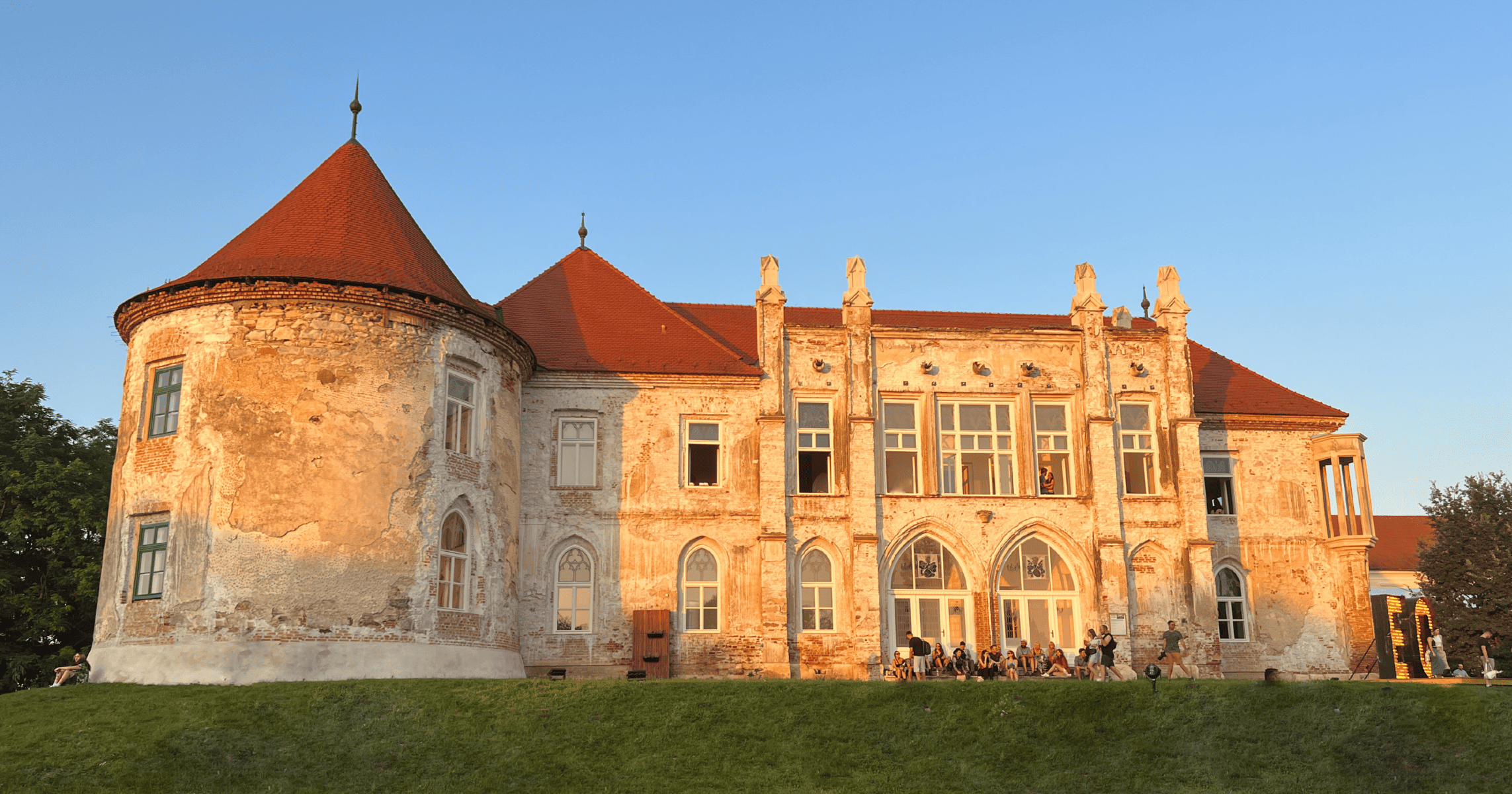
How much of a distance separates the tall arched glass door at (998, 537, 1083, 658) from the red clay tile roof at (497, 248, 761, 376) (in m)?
8.08

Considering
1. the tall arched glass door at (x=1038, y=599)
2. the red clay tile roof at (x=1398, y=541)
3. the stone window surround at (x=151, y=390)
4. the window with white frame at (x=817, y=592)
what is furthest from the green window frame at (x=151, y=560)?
the red clay tile roof at (x=1398, y=541)

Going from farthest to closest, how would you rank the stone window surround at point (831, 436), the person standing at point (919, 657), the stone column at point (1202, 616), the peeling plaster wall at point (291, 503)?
the stone window surround at point (831, 436), the stone column at point (1202, 616), the person standing at point (919, 657), the peeling plaster wall at point (291, 503)

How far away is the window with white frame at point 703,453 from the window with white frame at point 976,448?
5.64 m

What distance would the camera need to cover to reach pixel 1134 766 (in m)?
17.2

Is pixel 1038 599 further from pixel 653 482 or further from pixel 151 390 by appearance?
pixel 151 390

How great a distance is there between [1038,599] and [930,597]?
2706mm

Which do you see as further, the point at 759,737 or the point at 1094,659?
the point at 1094,659

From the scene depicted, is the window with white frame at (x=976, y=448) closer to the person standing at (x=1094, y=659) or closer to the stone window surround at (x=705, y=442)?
the person standing at (x=1094, y=659)

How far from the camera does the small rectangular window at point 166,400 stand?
2294 cm

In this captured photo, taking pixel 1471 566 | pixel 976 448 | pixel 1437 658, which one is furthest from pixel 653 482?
pixel 1471 566

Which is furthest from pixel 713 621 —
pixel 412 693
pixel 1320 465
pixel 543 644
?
pixel 1320 465

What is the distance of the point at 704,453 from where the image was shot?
29062 millimetres

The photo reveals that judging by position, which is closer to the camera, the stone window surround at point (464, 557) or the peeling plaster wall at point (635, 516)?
the stone window surround at point (464, 557)

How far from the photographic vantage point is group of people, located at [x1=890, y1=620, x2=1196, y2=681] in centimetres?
2517
